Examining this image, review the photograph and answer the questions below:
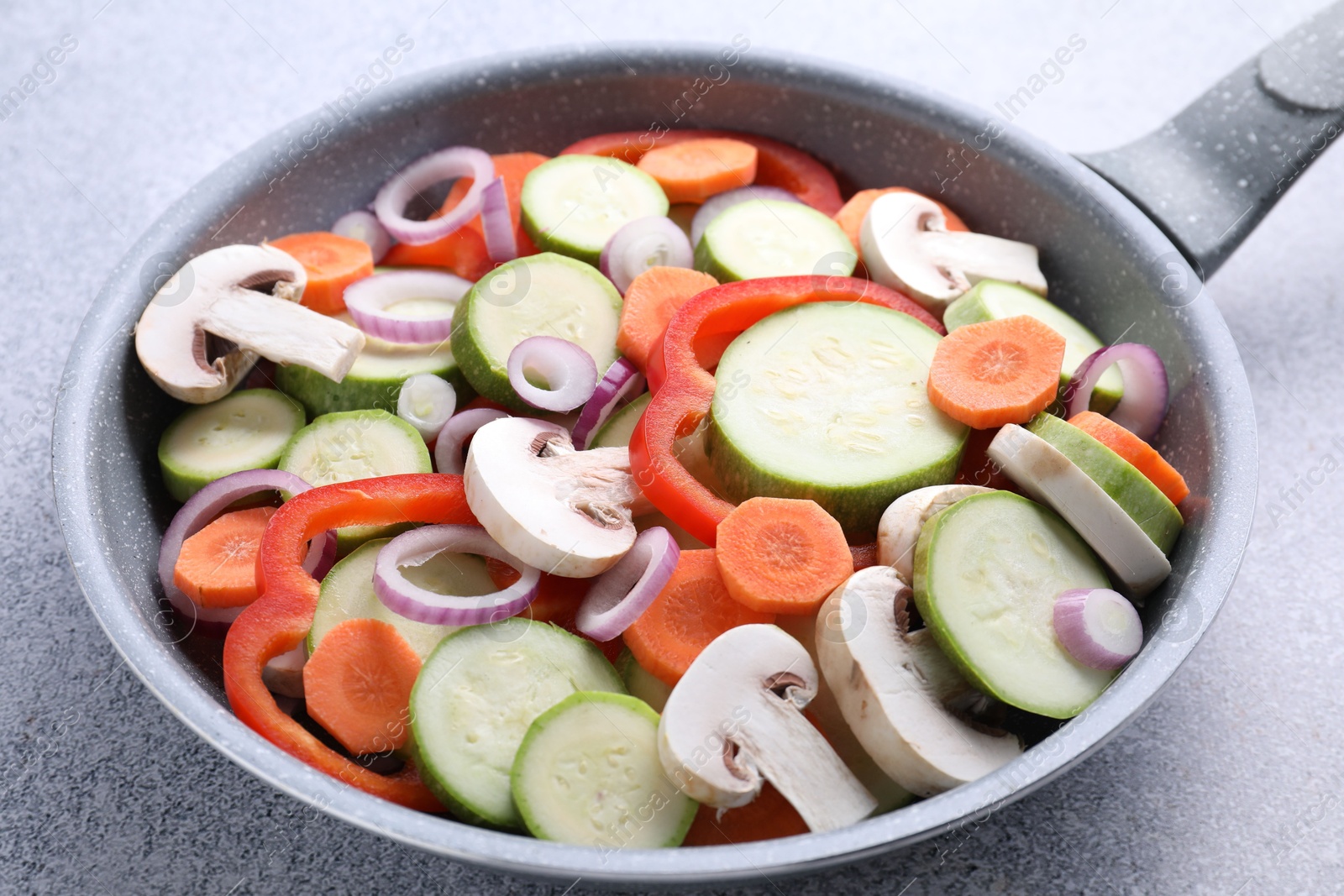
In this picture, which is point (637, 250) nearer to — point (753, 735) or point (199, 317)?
point (199, 317)

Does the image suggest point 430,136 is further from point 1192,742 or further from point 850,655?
point 1192,742

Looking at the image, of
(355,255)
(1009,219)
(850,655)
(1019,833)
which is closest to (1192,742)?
(1019,833)

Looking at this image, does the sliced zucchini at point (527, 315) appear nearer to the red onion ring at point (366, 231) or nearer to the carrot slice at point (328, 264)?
the carrot slice at point (328, 264)

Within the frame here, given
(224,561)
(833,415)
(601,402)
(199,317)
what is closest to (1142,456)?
(833,415)

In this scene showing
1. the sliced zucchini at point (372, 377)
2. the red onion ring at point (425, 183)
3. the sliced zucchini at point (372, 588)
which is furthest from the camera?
the red onion ring at point (425, 183)

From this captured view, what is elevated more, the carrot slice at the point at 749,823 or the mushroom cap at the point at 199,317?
the mushroom cap at the point at 199,317

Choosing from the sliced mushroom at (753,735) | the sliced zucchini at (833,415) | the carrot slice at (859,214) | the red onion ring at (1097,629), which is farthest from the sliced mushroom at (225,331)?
the red onion ring at (1097,629)
